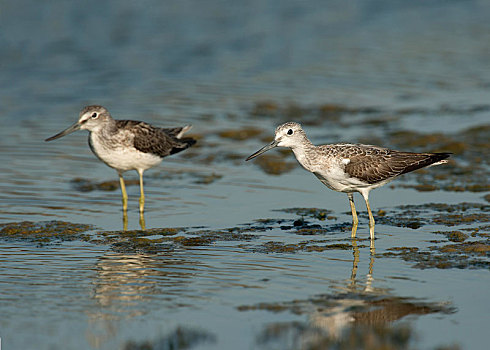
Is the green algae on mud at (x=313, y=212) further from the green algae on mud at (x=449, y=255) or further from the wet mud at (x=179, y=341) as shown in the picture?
the wet mud at (x=179, y=341)

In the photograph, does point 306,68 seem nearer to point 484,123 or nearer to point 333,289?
point 484,123

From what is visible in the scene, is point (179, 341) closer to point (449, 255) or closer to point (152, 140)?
point (449, 255)

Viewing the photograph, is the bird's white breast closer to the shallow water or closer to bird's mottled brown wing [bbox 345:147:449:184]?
the shallow water

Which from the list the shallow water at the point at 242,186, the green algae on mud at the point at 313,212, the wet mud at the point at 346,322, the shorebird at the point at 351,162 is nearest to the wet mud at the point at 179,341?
the shallow water at the point at 242,186

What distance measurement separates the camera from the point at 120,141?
1261 centimetres

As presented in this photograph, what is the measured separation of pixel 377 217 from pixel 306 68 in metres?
10.8

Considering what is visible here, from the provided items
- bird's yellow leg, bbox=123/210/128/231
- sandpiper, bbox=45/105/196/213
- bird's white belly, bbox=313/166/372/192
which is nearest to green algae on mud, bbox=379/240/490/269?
bird's white belly, bbox=313/166/372/192

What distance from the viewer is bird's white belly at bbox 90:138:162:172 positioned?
12.5 metres

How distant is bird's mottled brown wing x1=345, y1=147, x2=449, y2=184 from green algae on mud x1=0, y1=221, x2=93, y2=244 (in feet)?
12.3

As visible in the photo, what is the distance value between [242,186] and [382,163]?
121 inches

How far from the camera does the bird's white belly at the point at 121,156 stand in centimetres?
1250

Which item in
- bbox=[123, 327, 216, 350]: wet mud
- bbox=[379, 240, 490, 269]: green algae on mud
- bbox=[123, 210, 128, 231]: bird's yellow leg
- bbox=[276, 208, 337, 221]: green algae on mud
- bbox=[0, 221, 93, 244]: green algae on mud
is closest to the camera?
bbox=[123, 327, 216, 350]: wet mud

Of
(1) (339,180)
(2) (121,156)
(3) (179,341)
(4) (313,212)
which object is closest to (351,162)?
(1) (339,180)

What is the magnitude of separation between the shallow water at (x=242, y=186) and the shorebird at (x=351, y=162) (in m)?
0.67
